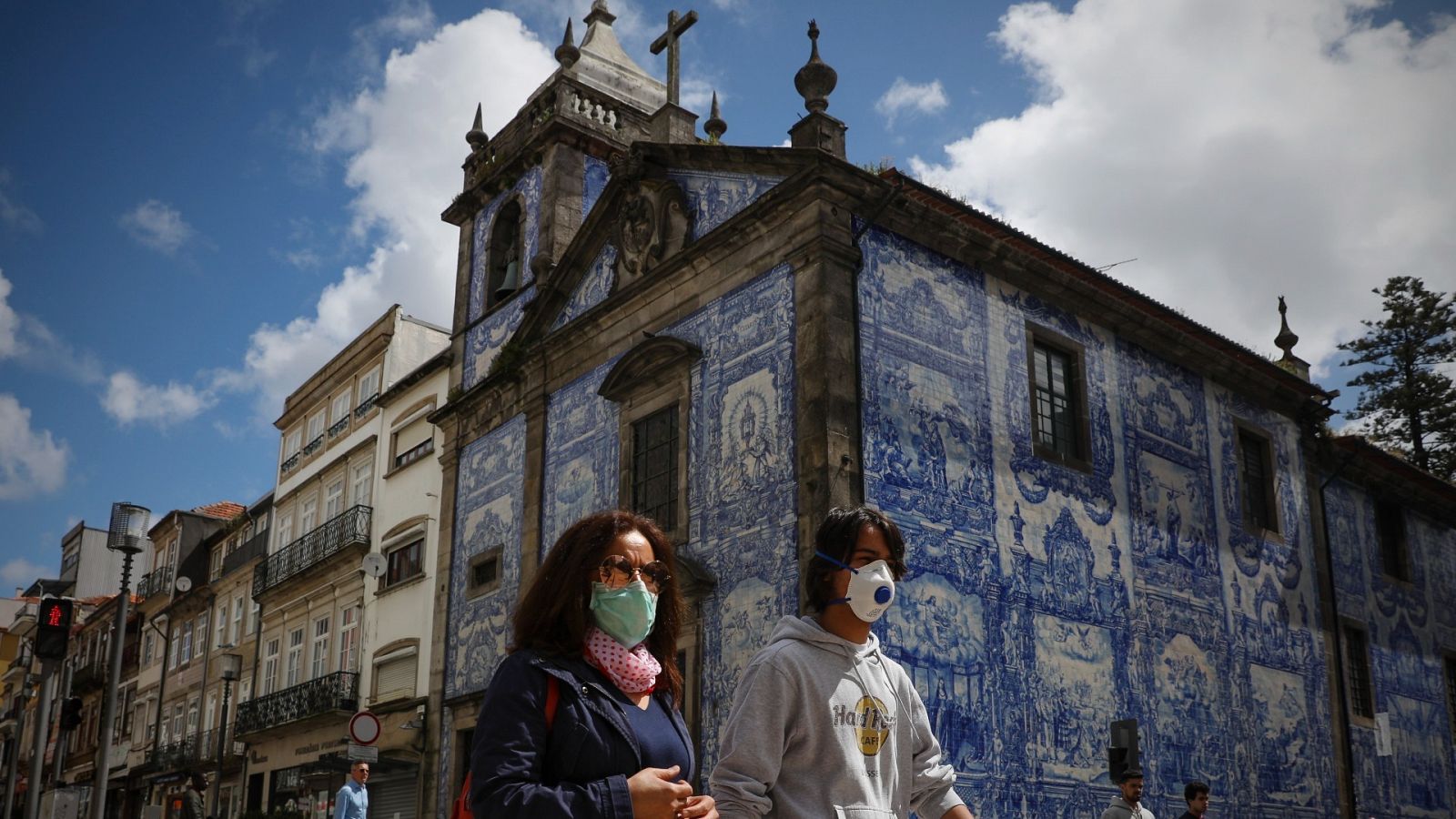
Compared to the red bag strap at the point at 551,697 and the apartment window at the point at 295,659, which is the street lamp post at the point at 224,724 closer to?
the apartment window at the point at 295,659

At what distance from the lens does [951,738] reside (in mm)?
13820

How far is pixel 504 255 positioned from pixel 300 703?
10.1 meters

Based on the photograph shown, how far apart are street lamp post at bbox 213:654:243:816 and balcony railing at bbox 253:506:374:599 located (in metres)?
2.01

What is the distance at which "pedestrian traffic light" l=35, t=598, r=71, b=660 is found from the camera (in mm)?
14195

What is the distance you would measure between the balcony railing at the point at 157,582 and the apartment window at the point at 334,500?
44.1ft

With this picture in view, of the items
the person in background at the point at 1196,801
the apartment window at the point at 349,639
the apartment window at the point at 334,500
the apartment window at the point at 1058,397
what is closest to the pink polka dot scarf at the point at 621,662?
the person in background at the point at 1196,801

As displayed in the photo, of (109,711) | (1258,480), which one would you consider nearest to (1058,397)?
(1258,480)

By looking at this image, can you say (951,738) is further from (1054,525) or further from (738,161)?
(738,161)

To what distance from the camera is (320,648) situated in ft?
89.7

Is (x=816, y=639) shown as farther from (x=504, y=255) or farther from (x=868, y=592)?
(x=504, y=255)

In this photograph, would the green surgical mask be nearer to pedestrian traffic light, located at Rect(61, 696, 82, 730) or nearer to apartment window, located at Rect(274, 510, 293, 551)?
pedestrian traffic light, located at Rect(61, 696, 82, 730)

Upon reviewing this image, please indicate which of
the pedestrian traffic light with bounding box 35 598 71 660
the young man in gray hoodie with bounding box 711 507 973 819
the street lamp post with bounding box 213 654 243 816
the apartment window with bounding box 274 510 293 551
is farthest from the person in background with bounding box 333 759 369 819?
the apartment window with bounding box 274 510 293 551

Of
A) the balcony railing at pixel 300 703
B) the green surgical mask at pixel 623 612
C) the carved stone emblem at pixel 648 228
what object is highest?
the carved stone emblem at pixel 648 228

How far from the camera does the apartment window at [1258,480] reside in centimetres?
1964
